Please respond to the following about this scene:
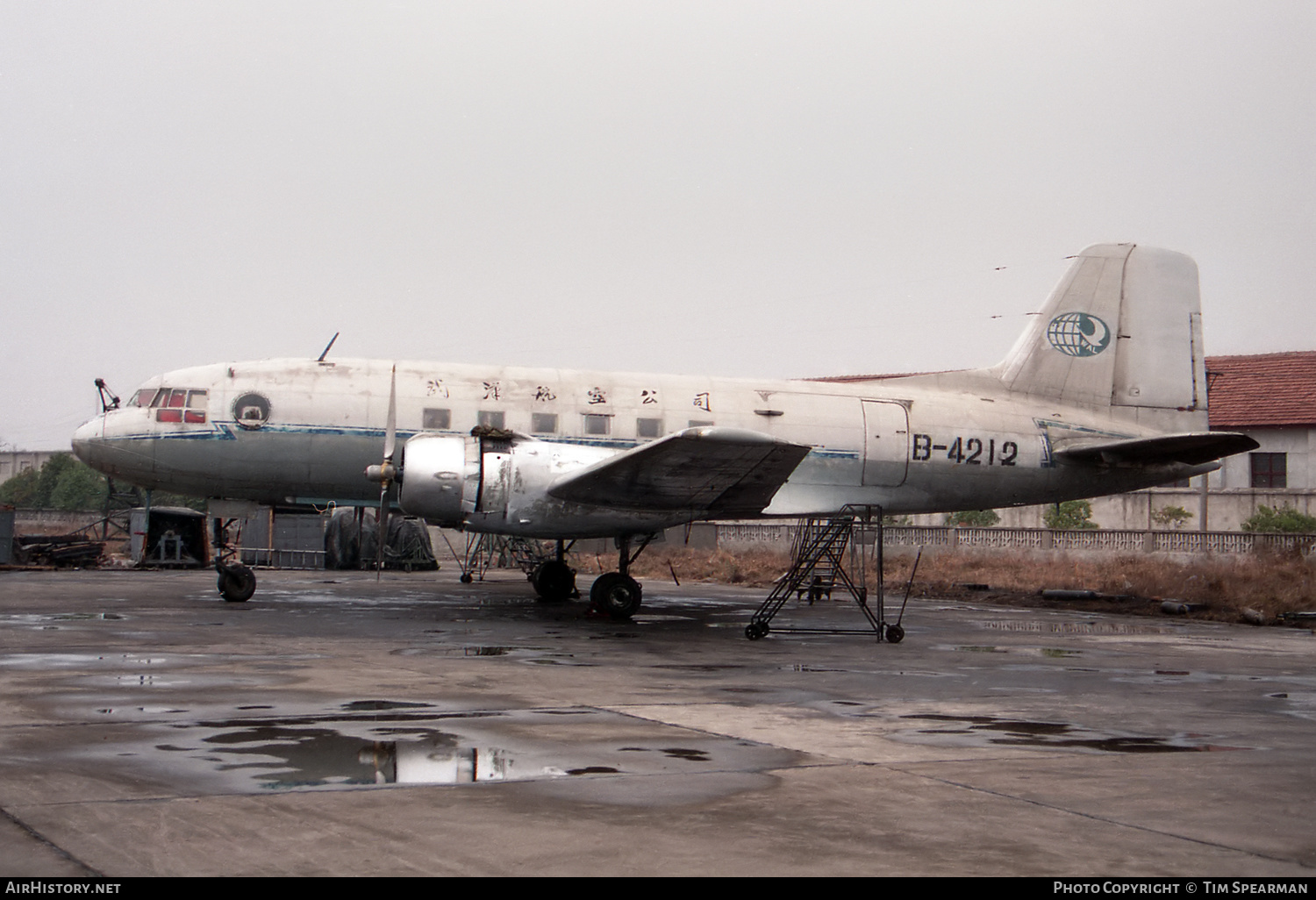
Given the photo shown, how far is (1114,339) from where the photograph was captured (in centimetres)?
2461

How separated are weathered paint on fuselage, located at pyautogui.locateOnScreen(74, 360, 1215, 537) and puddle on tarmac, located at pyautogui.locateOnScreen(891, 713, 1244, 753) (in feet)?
34.6

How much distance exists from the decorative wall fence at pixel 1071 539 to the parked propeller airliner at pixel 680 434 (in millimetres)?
8477

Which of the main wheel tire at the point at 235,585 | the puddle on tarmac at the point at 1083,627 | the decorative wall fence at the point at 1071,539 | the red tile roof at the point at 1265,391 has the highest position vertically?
the red tile roof at the point at 1265,391

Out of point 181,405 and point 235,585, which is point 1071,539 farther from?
point 181,405

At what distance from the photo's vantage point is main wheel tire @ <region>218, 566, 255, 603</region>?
21.7 meters

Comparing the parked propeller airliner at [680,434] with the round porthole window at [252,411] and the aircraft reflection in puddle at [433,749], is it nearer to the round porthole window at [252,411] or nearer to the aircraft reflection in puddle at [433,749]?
the round porthole window at [252,411]

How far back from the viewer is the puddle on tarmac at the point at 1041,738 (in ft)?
29.1

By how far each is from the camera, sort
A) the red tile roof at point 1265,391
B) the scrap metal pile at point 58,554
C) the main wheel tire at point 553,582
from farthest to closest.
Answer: the red tile roof at point 1265,391
the scrap metal pile at point 58,554
the main wheel tire at point 553,582

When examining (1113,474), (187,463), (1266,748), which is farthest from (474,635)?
(1113,474)

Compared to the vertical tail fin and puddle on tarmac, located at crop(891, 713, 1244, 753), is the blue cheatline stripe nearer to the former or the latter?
the vertical tail fin

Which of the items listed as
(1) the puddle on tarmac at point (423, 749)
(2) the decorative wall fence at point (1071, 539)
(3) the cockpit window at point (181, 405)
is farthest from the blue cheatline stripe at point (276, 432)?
(2) the decorative wall fence at point (1071, 539)

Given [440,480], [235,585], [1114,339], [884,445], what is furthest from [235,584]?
[1114,339]

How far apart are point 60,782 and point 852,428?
17609mm

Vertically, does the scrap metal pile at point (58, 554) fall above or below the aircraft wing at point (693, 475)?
below
